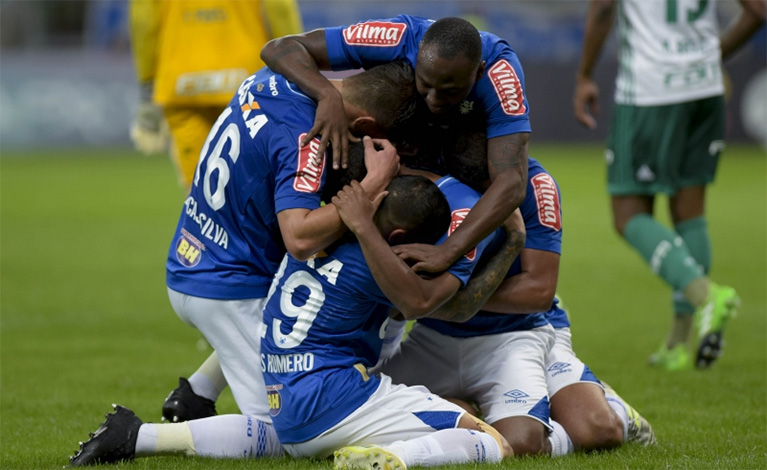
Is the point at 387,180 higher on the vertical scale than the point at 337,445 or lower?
higher

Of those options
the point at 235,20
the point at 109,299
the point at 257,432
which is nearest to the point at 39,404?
the point at 257,432

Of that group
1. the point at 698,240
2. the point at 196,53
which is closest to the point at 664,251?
the point at 698,240

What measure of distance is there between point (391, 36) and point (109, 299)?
18.0 feet

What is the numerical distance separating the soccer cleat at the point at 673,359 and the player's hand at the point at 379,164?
296 cm

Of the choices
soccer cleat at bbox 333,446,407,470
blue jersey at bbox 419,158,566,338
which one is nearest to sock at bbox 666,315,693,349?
blue jersey at bbox 419,158,566,338

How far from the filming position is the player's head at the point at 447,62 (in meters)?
3.99

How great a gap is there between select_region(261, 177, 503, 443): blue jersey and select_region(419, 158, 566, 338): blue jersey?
1.64ft

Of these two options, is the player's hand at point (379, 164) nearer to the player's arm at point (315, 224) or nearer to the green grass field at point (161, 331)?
the player's arm at point (315, 224)

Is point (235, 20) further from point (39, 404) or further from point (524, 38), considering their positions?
point (524, 38)

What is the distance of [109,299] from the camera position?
30.0 ft

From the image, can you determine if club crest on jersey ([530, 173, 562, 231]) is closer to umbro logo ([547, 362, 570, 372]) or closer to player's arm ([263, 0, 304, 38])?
umbro logo ([547, 362, 570, 372])

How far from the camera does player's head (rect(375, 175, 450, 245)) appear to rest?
12.9 feet

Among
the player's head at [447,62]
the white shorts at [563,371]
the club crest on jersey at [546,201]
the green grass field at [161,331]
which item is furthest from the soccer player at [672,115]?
the player's head at [447,62]

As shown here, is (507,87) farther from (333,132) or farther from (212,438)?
(212,438)
